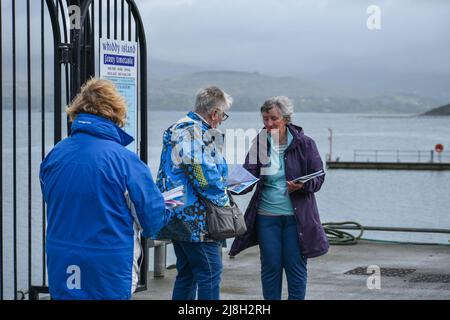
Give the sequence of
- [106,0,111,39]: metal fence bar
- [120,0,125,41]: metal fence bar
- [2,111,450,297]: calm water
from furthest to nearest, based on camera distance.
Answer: [2,111,450,297]: calm water < [120,0,125,41]: metal fence bar < [106,0,111,39]: metal fence bar

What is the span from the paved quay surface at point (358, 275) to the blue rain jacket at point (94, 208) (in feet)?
12.4

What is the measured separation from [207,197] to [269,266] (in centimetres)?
113

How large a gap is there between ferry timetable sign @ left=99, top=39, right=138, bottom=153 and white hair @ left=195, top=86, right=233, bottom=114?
5.32 ft

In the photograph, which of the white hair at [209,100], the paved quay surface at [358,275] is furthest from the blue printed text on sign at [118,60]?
the paved quay surface at [358,275]

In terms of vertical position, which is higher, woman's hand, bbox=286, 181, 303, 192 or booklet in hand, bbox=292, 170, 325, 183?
booklet in hand, bbox=292, 170, 325, 183

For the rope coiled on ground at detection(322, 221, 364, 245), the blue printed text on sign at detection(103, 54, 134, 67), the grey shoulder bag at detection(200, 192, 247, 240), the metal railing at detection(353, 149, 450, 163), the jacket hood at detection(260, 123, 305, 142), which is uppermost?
the blue printed text on sign at detection(103, 54, 134, 67)

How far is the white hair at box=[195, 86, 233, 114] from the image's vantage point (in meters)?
6.54

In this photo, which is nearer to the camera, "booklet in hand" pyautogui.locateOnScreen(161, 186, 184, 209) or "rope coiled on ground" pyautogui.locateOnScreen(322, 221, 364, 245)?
"booklet in hand" pyautogui.locateOnScreen(161, 186, 184, 209)

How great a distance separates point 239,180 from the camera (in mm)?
6910

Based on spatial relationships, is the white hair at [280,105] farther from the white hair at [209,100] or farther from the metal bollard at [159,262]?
the metal bollard at [159,262]

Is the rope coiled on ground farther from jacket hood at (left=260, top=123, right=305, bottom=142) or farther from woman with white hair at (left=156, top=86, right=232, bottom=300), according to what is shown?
woman with white hair at (left=156, top=86, right=232, bottom=300)

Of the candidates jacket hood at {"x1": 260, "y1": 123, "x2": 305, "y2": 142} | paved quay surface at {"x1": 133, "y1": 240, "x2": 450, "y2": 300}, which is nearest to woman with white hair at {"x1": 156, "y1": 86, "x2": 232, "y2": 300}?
jacket hood at {"x1": 260, "y1": 123, "x2": 305, "y2": 142}
